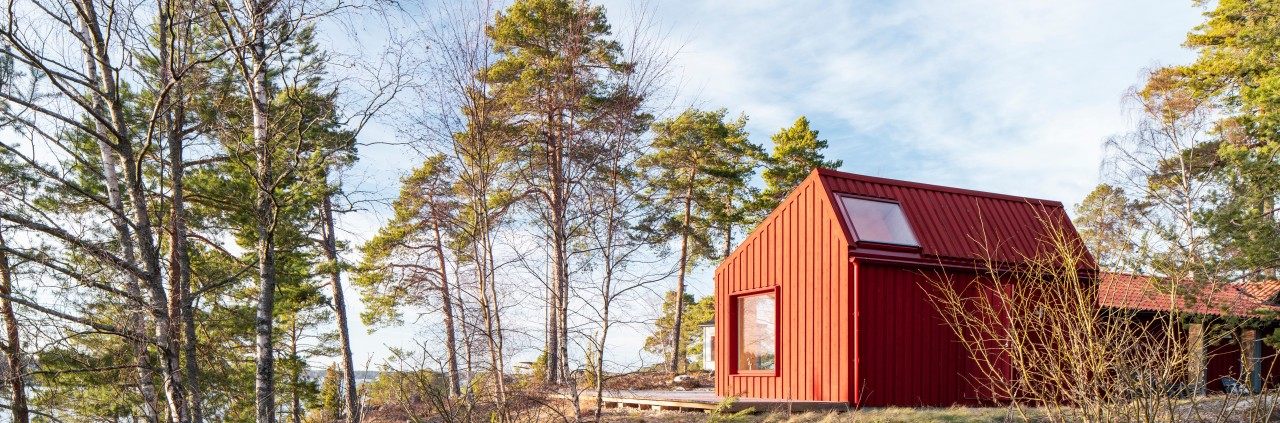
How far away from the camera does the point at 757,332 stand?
13.3 metres

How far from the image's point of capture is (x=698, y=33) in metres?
11.3

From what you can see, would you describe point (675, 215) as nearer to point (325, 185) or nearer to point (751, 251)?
point (751, 251)

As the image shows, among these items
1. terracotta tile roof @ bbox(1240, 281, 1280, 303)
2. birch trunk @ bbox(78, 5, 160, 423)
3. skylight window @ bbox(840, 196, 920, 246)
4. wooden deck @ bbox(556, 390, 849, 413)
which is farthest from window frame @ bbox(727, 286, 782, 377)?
terracotta tile roof @ bbox(1240, 281, 1280, 303)

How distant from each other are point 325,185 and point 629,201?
5.06 metres

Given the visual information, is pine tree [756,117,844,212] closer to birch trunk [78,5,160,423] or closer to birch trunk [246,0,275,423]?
birch trunk [246,0,275,423]

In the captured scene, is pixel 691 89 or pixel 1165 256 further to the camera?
pixel 1165 256

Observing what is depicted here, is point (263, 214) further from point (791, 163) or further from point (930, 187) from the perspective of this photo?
point (791, 163)

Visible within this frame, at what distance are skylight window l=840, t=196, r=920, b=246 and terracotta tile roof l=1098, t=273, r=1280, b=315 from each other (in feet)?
8.06

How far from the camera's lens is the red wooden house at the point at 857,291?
11.5 metres

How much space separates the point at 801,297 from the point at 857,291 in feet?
3.76

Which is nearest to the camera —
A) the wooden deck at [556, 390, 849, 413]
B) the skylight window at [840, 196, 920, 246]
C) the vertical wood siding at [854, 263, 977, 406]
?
the wooden deck at [556, 390, 849, 413]

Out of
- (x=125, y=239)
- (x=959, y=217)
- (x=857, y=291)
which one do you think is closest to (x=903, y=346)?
(x=857, y=291)

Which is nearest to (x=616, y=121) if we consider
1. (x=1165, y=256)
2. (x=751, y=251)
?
(x=751, y=251)

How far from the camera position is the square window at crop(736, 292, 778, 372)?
42.3 feet
